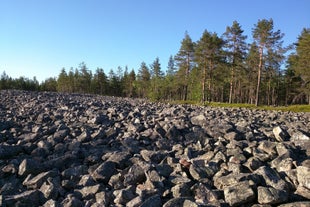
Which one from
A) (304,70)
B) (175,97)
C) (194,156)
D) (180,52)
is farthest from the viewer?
(175,97)

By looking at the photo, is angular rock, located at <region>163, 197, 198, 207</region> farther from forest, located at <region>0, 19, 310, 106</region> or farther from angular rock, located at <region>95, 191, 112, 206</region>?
forest, located at <region>0, 19, 310, 106</region>

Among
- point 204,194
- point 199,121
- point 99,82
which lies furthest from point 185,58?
point 204,194

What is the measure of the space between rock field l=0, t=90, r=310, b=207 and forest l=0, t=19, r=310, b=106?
1691 inches

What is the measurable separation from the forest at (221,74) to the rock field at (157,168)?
42.9 metres

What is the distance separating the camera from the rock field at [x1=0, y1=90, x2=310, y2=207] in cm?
520

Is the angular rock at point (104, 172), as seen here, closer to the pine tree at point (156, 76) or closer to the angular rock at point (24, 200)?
the angular rock at point (24, 200)

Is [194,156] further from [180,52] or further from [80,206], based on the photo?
[180,52]

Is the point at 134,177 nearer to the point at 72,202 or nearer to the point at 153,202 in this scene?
the point at 153,202

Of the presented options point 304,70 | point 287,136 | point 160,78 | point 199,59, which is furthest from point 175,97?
point 287,136

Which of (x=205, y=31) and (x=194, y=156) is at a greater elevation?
(x=205, y=31)

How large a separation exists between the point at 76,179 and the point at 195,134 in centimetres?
414

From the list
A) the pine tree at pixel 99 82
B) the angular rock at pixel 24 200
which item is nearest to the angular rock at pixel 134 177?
the angular rock at pixel 24 200

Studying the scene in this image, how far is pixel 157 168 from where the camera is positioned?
649 centimetres

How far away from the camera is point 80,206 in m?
5.34
